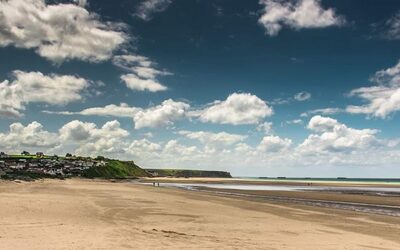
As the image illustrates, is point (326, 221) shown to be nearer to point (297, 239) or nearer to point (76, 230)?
point (297, 239)

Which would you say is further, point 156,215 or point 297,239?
point 156,215

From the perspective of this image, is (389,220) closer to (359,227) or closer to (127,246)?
(359,227)

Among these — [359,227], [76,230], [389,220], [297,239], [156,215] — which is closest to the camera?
[76,230]

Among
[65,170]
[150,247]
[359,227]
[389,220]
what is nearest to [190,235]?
[150,247]

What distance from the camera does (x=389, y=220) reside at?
32.1 metres

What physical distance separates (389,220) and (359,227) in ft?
22.0

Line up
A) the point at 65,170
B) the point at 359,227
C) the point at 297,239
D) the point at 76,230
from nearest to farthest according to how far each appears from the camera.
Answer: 1. the point at 76,230
2. the point at 297,239
3. the point at 359,227
4. the point at 65,170

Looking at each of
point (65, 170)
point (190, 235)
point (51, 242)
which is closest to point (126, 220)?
point (190, 235)

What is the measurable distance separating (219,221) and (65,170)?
153454mm

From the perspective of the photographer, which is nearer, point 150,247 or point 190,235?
point 150,247

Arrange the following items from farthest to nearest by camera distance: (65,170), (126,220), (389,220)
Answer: (65,170) → (389,220) → (126,220)

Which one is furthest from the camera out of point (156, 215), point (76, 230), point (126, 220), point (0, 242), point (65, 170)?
point (65, 170)

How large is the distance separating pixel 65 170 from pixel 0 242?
531 ft

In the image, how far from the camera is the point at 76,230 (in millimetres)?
19266
